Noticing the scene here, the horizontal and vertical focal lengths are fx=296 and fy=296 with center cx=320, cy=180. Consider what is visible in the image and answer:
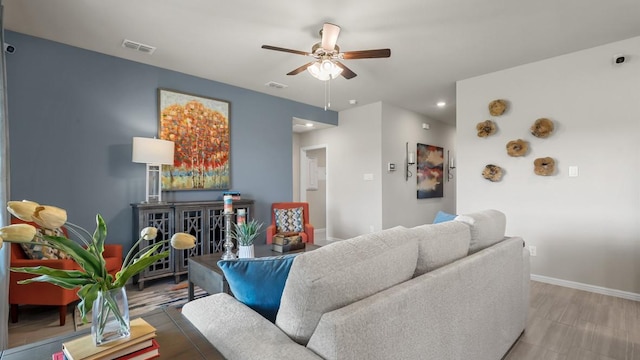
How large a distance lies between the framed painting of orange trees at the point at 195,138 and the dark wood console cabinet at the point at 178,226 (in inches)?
17.8

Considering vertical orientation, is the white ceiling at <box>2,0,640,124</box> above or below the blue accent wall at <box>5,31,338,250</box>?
above

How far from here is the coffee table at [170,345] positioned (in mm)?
879

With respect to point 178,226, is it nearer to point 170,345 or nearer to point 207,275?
point 207,275

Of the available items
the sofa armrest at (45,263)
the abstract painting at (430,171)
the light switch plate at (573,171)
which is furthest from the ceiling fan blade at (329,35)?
the abstract painting at (430,171)

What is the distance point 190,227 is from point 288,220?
120 centimetres

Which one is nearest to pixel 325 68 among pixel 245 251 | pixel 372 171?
pixel 245 251

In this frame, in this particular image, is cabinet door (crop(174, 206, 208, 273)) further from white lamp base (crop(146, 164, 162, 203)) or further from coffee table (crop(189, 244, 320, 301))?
coffee table (crop(189, 244, 320, 301))

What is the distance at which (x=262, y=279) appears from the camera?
3.75 feet

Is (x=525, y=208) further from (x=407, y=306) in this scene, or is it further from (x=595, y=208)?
(x=407, y=306)

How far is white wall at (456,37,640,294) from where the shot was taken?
2887 mm

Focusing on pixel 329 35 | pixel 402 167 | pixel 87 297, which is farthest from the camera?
pixel 402 167

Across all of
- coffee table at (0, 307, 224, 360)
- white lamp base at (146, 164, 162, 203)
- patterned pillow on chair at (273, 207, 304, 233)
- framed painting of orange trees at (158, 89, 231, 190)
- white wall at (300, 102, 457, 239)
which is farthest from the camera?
white wall at (300, 102, 457, 239)

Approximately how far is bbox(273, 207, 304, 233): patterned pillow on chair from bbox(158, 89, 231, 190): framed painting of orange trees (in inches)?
33.4

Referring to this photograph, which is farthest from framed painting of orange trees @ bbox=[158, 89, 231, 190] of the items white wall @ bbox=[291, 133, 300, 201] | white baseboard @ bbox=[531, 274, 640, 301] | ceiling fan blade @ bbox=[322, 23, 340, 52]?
white baseboard @ bbox=[531, 274, 640, 301]
